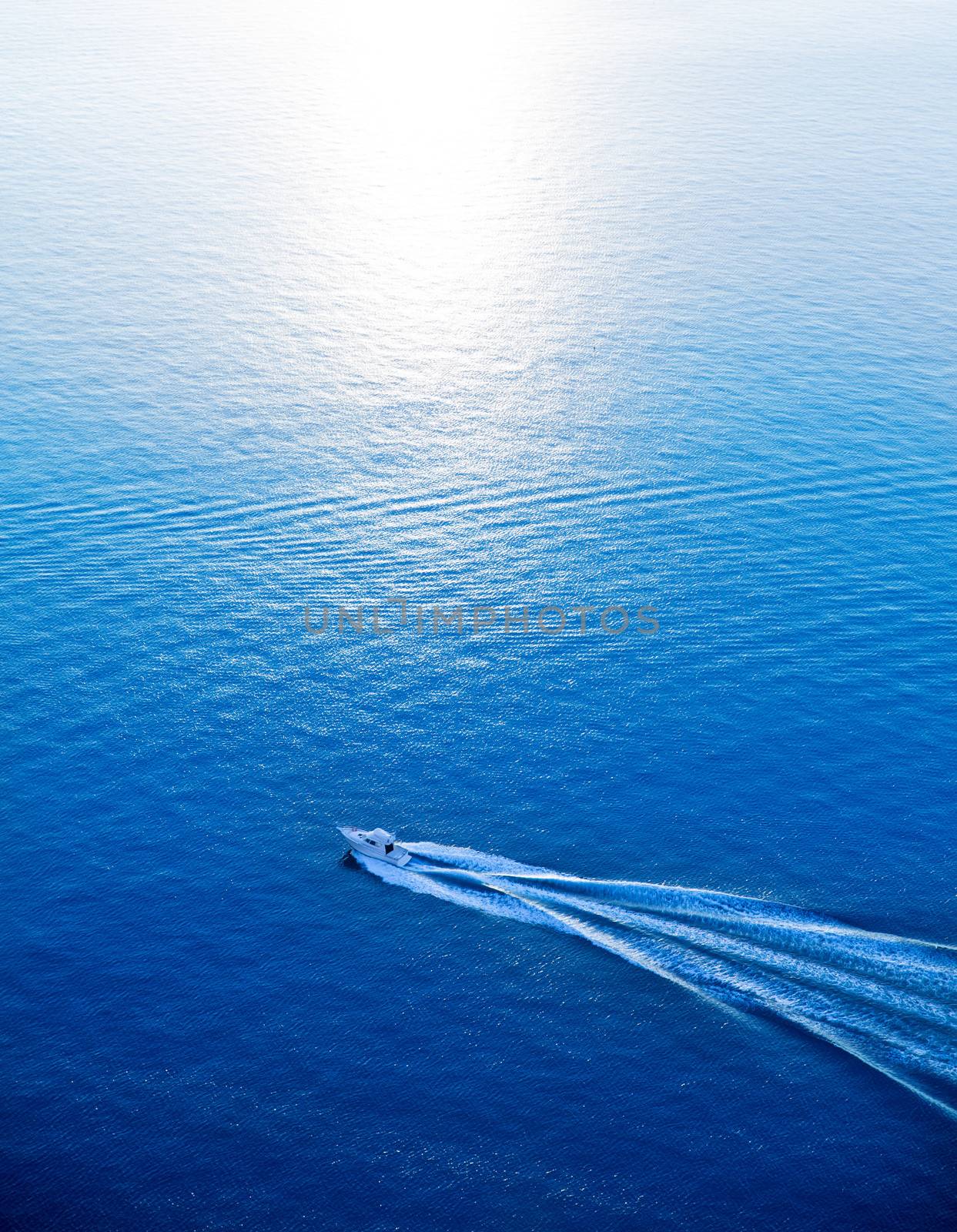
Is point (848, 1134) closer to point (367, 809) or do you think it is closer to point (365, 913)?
point (365, 913)

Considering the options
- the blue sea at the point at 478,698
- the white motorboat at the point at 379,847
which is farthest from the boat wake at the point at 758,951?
the white motorboat at the point at 379,847

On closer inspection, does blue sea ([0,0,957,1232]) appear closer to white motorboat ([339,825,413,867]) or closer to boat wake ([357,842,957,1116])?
boat wake ([357,842,957,1116])

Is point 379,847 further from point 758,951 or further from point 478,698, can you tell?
point 758,951

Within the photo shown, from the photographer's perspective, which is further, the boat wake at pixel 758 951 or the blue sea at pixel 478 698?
the boat wake at pixel 758 951

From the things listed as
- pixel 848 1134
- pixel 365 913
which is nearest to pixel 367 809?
pixel 365 913

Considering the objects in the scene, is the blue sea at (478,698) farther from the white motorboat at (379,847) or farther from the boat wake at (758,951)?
the white motorboat at (379,847)
